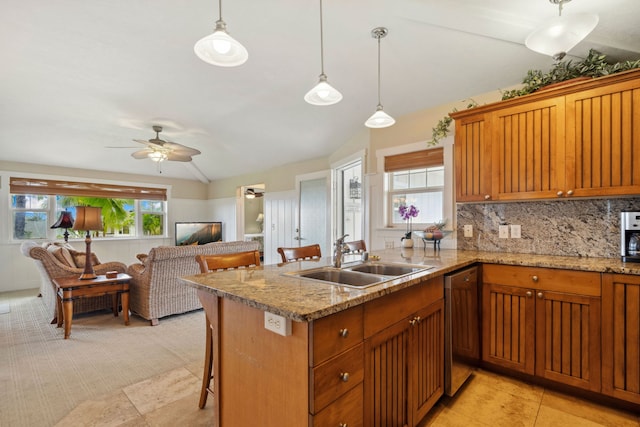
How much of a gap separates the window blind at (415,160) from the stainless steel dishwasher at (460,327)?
130 centimetres

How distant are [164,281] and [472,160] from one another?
11.8ft

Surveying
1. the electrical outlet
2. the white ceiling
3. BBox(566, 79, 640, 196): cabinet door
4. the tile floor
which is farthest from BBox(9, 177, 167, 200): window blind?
BBox(566, 79, 640, 196): cabinet door

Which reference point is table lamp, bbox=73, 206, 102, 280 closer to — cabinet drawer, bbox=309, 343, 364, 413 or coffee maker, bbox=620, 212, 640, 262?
cabinet drawer, bbox=309, 343, 364, 413

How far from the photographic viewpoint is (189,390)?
6.99 feet

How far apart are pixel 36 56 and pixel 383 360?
3.95 metres

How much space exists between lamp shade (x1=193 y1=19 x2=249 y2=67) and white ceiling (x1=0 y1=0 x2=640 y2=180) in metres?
0.86

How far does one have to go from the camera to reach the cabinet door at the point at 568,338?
1.91 metres

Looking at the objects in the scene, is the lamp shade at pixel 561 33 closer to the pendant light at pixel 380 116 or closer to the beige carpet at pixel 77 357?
the pendant light at pixel 380 116

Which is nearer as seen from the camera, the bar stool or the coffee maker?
the bar stool

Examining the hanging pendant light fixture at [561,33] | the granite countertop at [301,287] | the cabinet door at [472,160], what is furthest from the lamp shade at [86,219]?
the hanging pendant light fixture at [561,33]

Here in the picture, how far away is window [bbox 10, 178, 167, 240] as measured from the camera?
548 cm

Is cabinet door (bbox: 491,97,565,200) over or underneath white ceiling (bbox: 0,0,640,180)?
underneath

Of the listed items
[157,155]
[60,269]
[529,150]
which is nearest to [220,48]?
[529,150]

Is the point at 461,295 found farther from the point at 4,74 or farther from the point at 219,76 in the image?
the point at 4,74
